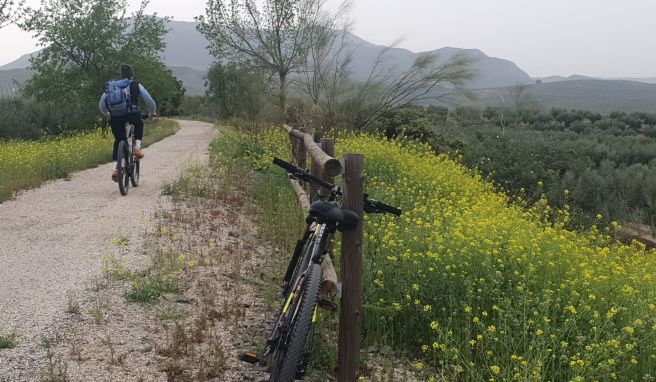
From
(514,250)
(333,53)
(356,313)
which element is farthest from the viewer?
(333,53)

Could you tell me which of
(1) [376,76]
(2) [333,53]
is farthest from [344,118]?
(2) [333,53]

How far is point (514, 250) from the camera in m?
4.57

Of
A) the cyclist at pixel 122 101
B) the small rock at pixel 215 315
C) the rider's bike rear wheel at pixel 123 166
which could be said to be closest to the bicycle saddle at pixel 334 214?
the small rock at pixel 215 315

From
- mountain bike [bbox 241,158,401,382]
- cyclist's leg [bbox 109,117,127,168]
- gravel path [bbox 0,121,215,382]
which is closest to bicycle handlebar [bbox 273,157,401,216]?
mountain bike [bbox 241,158,401,382]

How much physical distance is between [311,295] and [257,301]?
2.17 m

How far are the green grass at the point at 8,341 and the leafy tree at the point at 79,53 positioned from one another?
73.7 feet

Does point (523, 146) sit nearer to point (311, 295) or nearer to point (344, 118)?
point (344, 118)

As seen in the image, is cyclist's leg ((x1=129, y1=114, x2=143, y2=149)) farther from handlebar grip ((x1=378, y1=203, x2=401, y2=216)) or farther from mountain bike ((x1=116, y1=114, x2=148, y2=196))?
handlebar grip ((x1=378, y1=203, x2=401, y2=216))

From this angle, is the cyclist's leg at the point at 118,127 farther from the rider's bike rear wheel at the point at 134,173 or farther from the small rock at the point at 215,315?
the small rock at the point at 215,315

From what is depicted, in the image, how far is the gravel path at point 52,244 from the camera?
3863 millimetres

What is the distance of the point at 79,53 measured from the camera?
24.3 metres

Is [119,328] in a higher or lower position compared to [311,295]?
lower

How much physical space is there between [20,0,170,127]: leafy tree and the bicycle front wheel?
23.9 meters

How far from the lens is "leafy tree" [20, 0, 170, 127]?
77.7 feet
